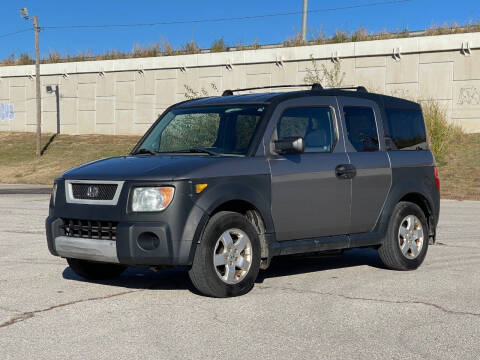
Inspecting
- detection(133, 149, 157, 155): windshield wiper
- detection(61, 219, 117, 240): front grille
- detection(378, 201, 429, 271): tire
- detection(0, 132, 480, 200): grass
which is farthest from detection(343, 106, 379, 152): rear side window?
detection(0, 132, 480, 200): grass

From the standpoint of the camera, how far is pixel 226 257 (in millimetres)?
7617

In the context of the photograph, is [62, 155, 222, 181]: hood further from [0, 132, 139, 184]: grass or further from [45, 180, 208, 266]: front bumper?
[0, 132, 139, 184]: grass

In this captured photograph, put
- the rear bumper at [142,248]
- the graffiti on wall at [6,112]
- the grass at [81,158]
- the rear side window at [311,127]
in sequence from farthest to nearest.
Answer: the graffiti on wall at [6,112], the grass at [81,158], the rear side window at [311,127], the rear bumper at [142,248]

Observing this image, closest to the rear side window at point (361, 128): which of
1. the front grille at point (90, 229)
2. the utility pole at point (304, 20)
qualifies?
A: the front grille at point (90, 229)

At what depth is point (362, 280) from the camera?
8.83 metres

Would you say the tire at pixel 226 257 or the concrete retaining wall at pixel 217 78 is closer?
the tire at pixel 226 257

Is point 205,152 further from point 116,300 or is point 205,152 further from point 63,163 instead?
point 63,163

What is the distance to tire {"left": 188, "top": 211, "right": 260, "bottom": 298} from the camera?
7422 mm

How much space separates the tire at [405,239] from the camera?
934 cm

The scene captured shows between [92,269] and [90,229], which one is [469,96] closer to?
[92,269]

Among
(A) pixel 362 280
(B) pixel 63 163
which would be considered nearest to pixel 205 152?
(A) pixel 362 280

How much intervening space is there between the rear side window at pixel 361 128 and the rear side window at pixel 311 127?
294 mm

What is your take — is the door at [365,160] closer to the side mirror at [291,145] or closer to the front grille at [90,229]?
the side mirror at [291,145]

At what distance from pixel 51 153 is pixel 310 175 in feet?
127
